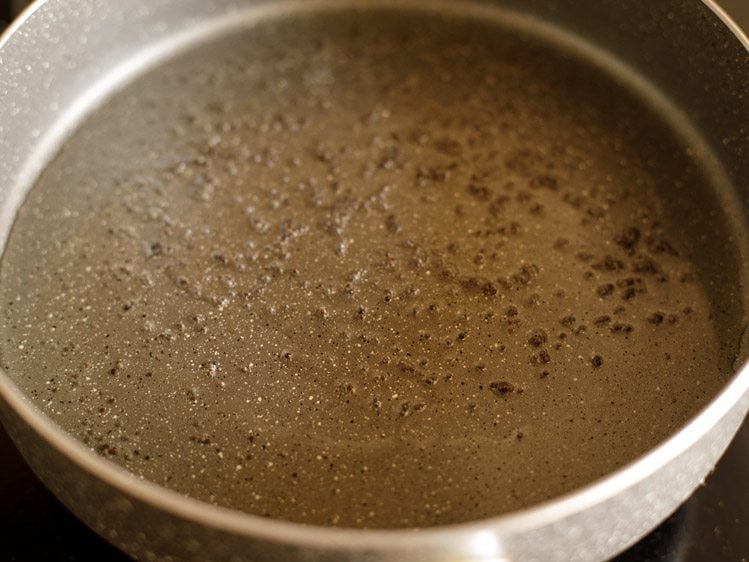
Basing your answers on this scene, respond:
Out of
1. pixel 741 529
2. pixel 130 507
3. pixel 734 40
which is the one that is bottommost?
pixel 741 529

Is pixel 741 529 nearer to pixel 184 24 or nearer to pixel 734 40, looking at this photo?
pixel 734 40

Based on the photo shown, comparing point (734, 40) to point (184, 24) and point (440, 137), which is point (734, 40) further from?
point (184, 24)

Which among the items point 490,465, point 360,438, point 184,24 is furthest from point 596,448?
point 184,24

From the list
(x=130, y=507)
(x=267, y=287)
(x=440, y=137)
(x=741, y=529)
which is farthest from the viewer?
(x=440, y=137)

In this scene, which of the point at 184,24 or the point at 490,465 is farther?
the point at 184,24

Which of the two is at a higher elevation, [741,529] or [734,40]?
[734,40]

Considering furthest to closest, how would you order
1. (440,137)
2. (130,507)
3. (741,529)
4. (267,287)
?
(440,137), (267,287), (741,529), (130,507)
